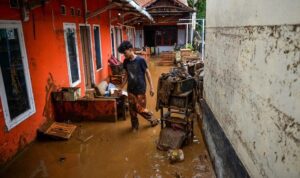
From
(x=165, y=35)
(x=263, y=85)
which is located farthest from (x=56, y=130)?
(x=165, y=35)

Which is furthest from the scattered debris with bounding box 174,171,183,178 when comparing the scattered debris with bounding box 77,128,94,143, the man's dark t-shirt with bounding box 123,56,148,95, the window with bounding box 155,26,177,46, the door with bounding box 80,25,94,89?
the window with bounding box 155,26,177,46

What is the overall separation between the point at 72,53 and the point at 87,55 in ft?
4.99

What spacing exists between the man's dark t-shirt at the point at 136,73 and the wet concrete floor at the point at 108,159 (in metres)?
1.11

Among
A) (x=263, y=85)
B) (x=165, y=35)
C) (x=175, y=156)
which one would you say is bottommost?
(x=175, y=156)

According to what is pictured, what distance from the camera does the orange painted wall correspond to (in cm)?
411

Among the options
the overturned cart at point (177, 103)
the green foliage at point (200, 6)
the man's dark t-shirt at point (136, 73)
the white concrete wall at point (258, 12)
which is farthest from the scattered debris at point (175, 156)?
the green foliage at point (200, 6)

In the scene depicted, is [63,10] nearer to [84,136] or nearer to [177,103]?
[84,136]

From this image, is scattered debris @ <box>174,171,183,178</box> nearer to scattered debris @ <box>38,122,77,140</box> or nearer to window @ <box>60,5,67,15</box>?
scattered debris @ <box>38,122,77,140</box>

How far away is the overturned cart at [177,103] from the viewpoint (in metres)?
4.47

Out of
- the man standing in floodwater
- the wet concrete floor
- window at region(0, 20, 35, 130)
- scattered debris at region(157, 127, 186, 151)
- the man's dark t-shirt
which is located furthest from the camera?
the man's dark t-shirt

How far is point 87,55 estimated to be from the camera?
8.42 metres

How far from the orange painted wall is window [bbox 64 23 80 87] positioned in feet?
0.67

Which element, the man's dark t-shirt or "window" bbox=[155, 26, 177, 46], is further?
"window" bbox=[155, 26, 177, 46]

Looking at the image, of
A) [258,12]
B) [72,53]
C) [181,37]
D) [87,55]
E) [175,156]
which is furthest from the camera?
[181,37]
